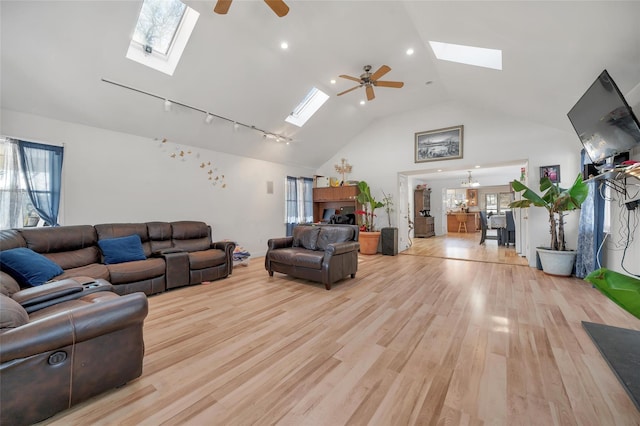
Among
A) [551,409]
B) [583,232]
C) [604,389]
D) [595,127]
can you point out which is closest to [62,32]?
[551,409]

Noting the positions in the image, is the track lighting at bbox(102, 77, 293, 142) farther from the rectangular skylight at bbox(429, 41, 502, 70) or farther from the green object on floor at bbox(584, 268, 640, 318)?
the green object on floor at bbox(584, 268, 640, 318)

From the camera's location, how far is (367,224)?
278 inches

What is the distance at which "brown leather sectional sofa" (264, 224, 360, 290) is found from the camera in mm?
3689

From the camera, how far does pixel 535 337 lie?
7.38ft

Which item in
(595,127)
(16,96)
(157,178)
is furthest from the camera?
(157,178)

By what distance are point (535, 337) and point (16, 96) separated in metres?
6.65

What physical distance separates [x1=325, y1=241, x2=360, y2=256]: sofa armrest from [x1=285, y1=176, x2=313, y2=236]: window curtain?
10.1 ft

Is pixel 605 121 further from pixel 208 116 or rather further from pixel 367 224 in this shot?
pixel 208 116

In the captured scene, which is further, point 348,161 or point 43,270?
point 348,161

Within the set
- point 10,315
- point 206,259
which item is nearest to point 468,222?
point 206,259

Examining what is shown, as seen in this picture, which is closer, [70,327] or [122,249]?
[70,327]

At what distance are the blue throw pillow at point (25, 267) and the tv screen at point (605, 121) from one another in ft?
19.5

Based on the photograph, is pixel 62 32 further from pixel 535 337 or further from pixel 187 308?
pixel 535 337

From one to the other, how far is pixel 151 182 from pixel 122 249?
1.48 m
